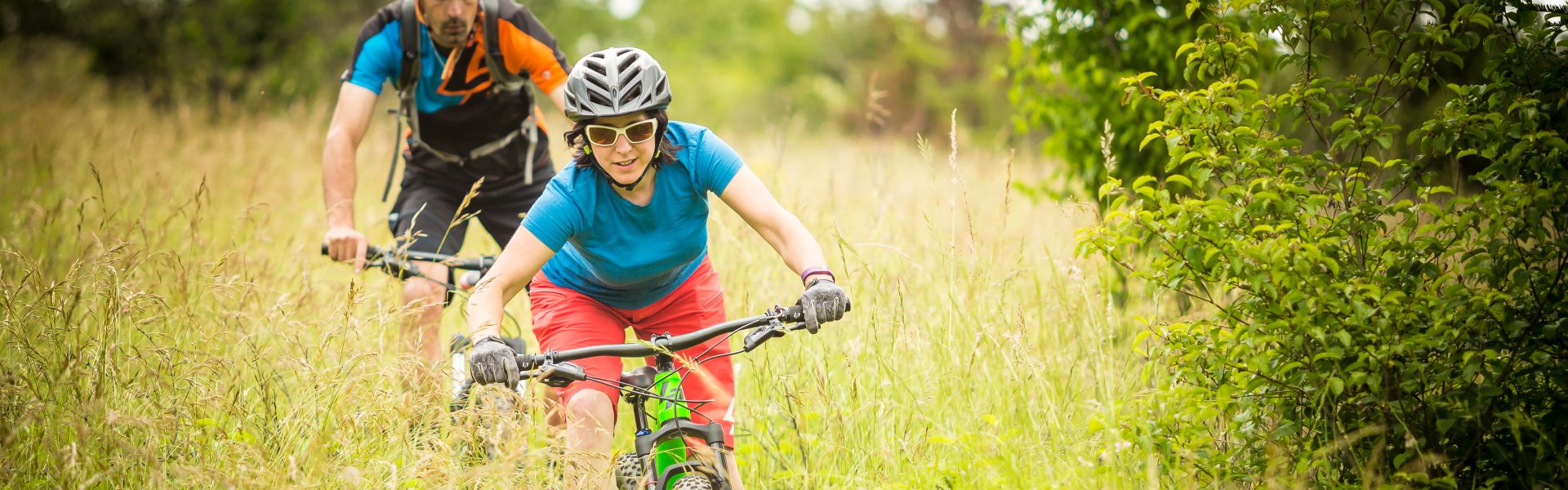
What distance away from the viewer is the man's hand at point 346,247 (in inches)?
140

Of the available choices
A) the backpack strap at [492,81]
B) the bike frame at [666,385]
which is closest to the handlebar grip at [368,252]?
the backpack strap at [492,81]

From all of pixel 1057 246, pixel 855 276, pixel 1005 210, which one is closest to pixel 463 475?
pixel 1005 210

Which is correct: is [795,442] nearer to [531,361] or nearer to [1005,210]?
[1005,210]

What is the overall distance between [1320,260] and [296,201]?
333 inches

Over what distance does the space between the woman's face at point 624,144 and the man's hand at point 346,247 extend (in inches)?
44.4

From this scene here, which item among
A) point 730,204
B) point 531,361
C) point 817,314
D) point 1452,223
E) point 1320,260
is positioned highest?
point 1452,223

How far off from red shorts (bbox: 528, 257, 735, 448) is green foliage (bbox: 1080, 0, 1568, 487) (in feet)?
4.10

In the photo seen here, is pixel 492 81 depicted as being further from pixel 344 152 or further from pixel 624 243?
pixel 624 243

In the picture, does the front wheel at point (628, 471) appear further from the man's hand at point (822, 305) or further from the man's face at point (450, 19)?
the man's face at point (450, 19)

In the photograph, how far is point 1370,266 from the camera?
2.74 meters

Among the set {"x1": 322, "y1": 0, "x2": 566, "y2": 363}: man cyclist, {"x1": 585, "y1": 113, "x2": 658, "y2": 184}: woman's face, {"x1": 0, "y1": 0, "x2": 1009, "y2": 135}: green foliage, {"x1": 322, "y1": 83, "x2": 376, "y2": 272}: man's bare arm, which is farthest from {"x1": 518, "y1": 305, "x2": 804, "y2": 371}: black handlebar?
{"x1": 0, "y1": 0, "x2": 1009, "y2": 135}: green foliage

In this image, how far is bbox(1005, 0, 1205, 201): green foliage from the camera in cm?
463

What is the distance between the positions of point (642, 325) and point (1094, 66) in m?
2.90

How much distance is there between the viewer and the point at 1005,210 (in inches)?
150
